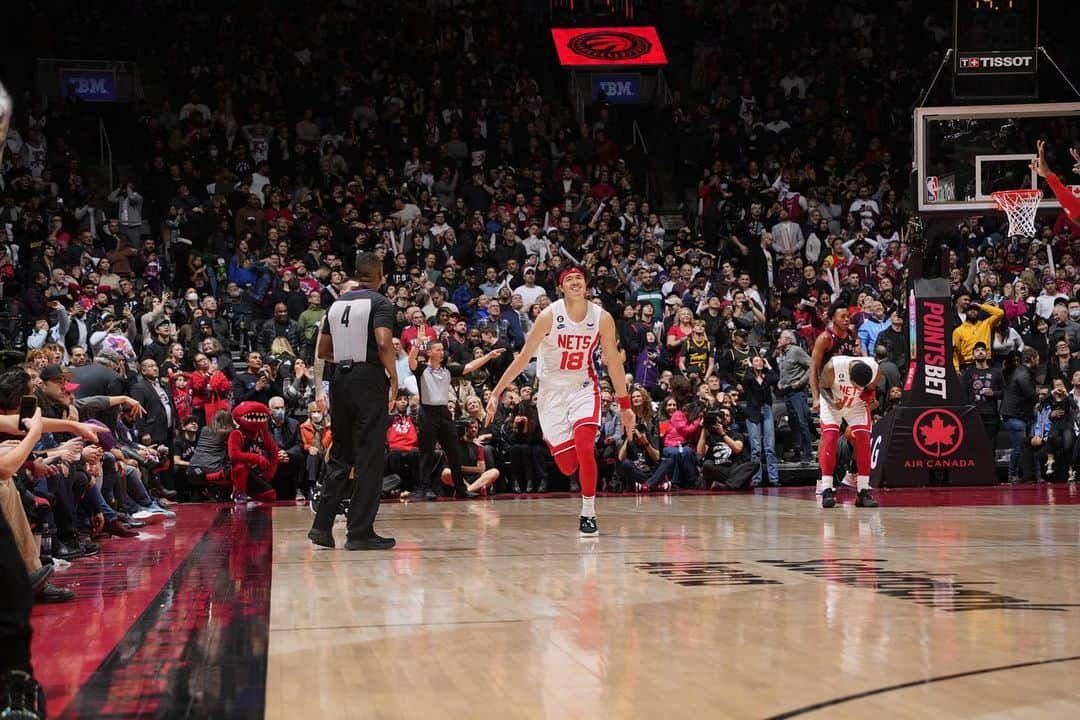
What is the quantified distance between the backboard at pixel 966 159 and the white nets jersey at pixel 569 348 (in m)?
6.61

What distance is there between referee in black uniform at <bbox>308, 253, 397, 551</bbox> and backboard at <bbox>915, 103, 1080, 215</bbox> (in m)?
8.51

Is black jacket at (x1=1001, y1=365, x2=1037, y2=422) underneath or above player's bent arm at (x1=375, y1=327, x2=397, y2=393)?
underneath

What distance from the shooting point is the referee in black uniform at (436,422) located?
14734 millimetres

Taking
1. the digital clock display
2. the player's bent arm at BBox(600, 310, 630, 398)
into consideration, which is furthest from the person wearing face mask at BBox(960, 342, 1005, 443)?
the player's bent arm at BBox(600, 310, 630, 398)

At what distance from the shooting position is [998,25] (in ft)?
50.2

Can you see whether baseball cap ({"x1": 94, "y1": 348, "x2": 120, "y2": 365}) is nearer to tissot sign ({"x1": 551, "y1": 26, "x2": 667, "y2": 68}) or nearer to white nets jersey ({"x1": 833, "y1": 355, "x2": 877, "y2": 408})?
white nets jersey ({"x1": 833, "y1": 355, "x2": 877, "y2": 408})

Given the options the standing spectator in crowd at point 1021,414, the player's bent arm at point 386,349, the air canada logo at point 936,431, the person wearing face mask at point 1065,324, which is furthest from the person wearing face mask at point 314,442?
the person wearing face mask at point 1065,324

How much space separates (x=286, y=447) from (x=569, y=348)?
270 inches

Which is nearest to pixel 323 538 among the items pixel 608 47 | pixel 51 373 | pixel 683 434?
pixel 51 373

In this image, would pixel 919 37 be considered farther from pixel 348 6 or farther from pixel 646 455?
pixel 646 455

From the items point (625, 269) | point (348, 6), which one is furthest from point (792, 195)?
point (348, 6)

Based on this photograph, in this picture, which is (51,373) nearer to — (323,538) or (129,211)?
(323,538)

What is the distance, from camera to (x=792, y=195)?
22.7 metres

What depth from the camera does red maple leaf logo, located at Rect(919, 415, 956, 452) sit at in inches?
619
